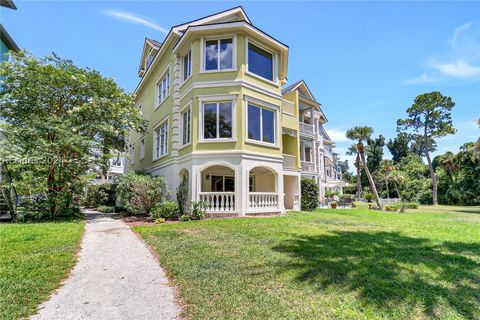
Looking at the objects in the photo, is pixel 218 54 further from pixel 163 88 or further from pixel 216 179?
pixel 216 179

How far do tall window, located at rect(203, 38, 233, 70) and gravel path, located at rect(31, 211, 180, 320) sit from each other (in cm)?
1071

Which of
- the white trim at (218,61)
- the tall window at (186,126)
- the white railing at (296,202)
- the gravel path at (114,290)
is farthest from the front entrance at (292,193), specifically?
the gravel path at (114,290)

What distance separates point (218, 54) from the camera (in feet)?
47.1

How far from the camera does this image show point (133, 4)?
10883 mm

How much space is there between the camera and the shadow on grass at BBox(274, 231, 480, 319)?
3963 millimetres

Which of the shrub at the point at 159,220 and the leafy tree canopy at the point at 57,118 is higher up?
the leafy tree canopy at the point at 57,118

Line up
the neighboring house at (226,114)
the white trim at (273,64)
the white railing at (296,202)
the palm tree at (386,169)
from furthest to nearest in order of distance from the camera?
1. the palm tree at (386,169)
2. the white railing at (296,202)
3. the white trim at (273,64)
4. the neighboring house at (226,114)

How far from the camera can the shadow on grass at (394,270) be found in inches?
156

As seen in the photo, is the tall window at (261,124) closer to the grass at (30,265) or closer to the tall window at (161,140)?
the tall window at (161,140)

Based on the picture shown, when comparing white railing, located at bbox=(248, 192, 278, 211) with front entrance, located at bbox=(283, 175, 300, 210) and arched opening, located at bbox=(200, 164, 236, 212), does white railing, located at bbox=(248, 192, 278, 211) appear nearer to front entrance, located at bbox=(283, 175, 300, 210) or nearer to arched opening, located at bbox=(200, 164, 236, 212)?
arched opening, located at bbox=(200, 164, 236, 212)

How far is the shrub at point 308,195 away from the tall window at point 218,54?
974 cm

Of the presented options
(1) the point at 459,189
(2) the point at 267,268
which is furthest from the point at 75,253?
(1) the point at 459,189

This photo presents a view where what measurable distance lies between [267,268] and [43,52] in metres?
16.5

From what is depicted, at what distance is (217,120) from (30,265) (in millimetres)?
10093
